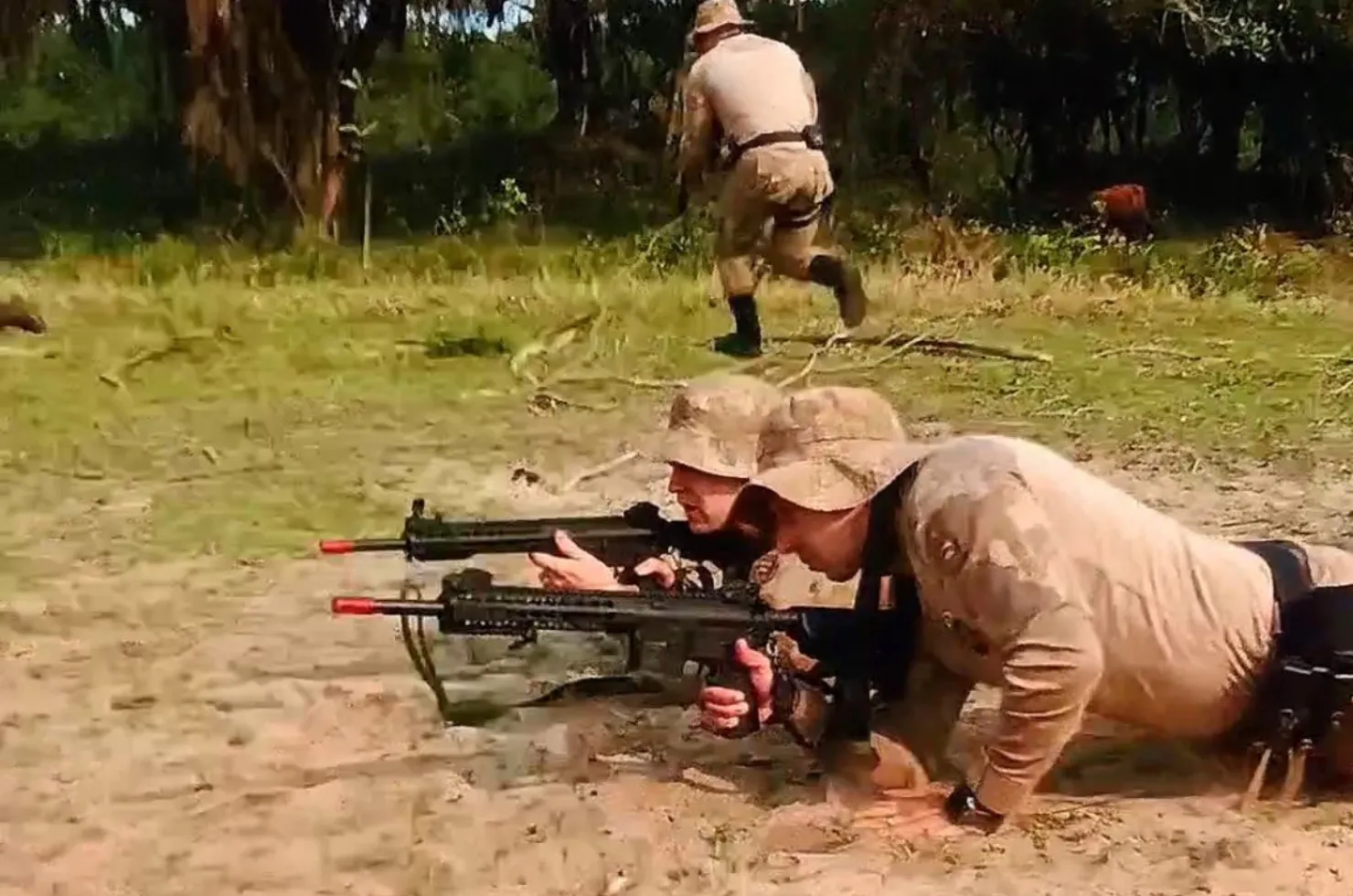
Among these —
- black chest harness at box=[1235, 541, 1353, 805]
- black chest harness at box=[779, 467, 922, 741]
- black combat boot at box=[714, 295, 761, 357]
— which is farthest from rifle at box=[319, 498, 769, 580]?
black combat boot at box=[714, 295, 761, 357]

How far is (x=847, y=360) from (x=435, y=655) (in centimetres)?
461

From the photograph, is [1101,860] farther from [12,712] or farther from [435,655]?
[12,712]

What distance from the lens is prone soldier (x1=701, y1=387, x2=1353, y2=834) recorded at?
305 cm

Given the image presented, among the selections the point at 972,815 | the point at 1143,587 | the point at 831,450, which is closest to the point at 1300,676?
the point at 1143,587

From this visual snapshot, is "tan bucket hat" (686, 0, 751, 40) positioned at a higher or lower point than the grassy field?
higher

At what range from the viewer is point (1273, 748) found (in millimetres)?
3307

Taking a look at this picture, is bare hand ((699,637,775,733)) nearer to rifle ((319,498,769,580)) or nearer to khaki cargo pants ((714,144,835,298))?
rifle ((319,498,769,580))

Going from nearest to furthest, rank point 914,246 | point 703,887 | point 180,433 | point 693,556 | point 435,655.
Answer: point 703,887 → point 693,556 → point 435,655 → point 180,433 → point 914,246

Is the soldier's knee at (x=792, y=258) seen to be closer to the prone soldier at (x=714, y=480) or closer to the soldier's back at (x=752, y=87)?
the soldier's back at (x=752, y=87)

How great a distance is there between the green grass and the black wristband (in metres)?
2.69

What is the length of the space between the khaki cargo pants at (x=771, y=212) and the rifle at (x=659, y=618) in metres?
4.98

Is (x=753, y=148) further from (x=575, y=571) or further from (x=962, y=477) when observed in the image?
(x=962, y=477)

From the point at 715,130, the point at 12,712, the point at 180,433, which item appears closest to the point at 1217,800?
the point at 12,712

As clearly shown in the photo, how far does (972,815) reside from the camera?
128 inches
